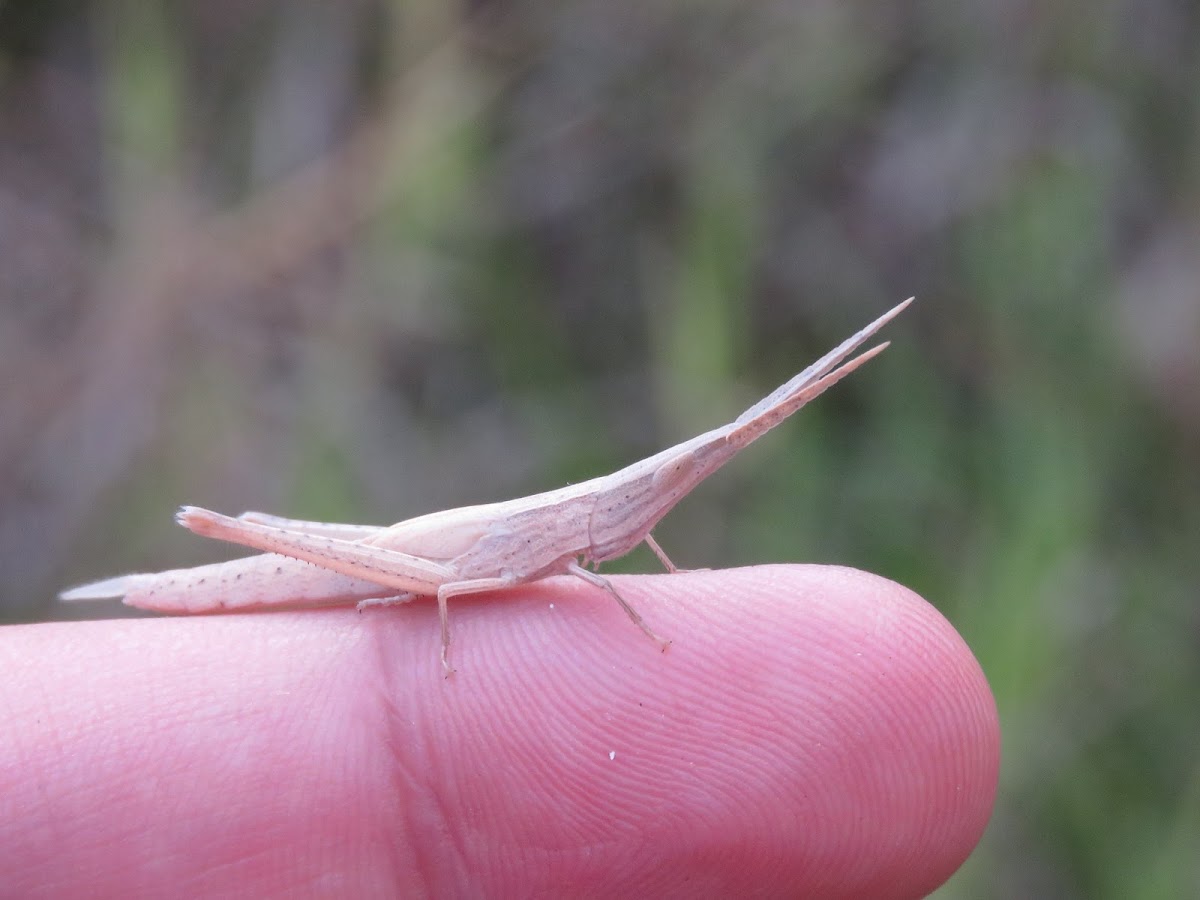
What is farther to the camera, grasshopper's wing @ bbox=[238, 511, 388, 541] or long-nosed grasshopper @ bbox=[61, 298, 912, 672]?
grasshopper's wing @ bbox=[238, 511, 388, 541]

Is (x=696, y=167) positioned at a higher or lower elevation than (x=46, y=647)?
higher

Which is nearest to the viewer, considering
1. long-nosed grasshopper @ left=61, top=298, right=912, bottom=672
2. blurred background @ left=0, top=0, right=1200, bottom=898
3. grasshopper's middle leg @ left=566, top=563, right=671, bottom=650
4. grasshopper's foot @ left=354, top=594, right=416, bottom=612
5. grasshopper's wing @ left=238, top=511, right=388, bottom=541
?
grasshopper's middle leg @ left=566, top=563, right=671, bottom=650

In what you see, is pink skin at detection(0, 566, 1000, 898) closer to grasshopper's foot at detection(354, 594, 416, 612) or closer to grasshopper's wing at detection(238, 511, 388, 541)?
grasshopper's foot at detection(354, 594, 416, 612)

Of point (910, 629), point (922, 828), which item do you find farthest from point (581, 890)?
point (910, 629)

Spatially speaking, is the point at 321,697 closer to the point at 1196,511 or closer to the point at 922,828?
the point at 922,828

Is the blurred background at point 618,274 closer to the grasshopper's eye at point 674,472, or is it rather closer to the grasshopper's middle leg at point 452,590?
the grasshopper's eye at point 674,472

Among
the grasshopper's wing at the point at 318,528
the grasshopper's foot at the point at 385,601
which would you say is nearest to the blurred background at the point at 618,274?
the grasshopper's wing at the point at 318,528

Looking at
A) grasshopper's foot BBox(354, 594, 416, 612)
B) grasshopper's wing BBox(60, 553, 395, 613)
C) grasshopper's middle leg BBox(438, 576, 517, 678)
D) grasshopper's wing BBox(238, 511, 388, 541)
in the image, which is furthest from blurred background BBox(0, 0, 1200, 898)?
grasshopper's middle leg BBox(438, 576, 517, 678)
